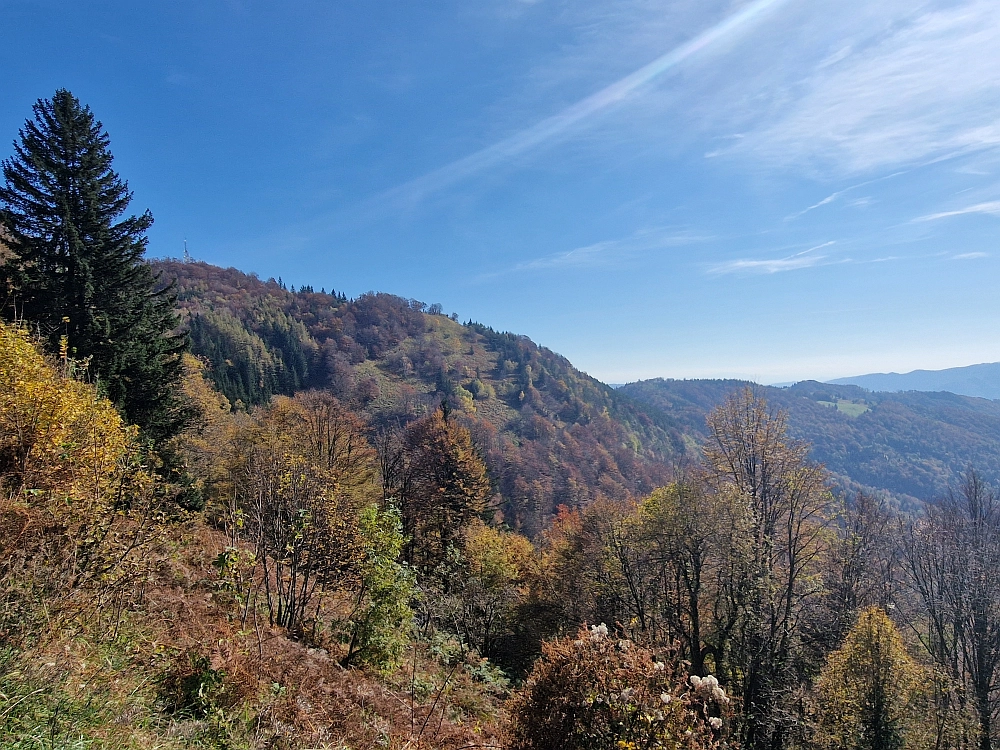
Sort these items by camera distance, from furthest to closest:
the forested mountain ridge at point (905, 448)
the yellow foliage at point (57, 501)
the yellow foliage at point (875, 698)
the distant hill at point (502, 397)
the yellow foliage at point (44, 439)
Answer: the forested mountain ridge at point (905, 448)
the distant hill at point (502, 397)
the yellow foliage at point (875, 698)
the yellow foliage at point (44, 439)
the yellow foliage at point (57, 501)

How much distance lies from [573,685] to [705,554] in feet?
Answer: 44.6

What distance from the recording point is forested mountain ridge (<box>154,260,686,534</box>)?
77312mm

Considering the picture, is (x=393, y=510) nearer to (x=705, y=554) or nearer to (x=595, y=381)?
(x=705, y=554)

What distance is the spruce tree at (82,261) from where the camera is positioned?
45.0 ft

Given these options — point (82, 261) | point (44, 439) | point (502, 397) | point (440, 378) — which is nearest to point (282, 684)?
point (44, 439)

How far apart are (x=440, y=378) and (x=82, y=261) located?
11183 centimetres

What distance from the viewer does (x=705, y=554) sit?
16.4m

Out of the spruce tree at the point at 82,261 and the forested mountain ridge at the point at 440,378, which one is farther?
the forested mountain ridge at the point at 440,378

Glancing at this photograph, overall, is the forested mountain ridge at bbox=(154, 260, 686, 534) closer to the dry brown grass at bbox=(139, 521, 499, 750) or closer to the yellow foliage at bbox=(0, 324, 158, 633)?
the dry brown grass at bbox=(139, 521, 499, 750)

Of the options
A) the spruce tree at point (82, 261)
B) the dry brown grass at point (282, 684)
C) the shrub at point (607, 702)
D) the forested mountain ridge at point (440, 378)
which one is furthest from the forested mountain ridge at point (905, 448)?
the shrub at point (607, 702)

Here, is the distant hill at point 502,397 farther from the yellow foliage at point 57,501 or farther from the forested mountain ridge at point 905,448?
the yellow foliage at point 57,501

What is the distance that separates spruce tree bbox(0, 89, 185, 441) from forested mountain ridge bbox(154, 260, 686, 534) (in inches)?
1678

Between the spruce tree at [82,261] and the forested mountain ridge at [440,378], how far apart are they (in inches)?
1678

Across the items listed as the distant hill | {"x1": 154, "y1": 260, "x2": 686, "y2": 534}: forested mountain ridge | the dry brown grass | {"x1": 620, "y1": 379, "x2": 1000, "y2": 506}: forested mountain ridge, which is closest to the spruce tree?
the dry brown grass
